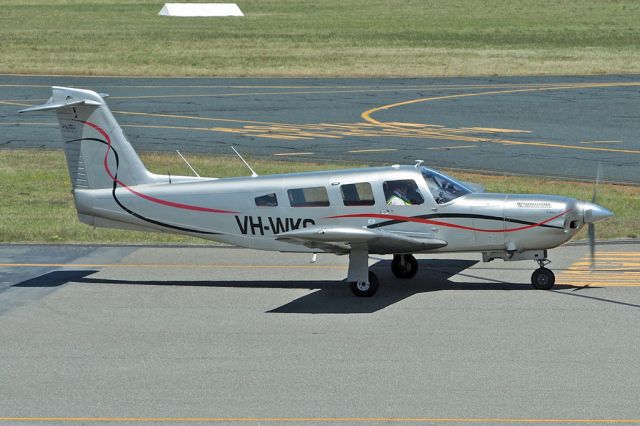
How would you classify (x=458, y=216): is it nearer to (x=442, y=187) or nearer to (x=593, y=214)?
(x=442, y=187)

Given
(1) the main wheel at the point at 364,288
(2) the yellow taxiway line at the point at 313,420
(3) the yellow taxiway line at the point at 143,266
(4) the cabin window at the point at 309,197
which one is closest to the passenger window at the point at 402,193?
(4) the cabin window at the point at 309,197

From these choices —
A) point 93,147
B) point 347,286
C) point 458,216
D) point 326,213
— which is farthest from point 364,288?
point 93,147

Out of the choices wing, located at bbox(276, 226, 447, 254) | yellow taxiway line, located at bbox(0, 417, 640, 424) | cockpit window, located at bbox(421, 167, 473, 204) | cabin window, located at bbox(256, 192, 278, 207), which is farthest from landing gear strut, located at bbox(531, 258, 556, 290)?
yellow taxiway line, located at bbox(0, 417, 640, 424)

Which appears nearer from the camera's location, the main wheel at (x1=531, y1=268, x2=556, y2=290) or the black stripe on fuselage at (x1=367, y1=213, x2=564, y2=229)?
the black stripe on fuselage at (x1=367, y1=213, x2=564, y2=229)

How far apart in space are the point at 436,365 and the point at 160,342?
411 centimetres

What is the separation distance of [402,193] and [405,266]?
1.79 m

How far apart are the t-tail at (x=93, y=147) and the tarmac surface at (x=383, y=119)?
13.7 metres

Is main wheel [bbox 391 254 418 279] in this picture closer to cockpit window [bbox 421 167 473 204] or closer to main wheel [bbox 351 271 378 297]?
main wheel [bbox 351 271 378 297]

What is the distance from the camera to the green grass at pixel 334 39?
5872 cm

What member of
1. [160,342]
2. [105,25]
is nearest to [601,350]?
[160,342]

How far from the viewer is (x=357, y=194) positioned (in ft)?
65.3

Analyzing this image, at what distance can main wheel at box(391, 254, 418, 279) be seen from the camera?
69.0ft

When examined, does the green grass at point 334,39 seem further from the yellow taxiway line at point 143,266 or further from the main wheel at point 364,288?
the main wheel at point 364,288

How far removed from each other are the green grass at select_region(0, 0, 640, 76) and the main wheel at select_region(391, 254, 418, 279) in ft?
118
